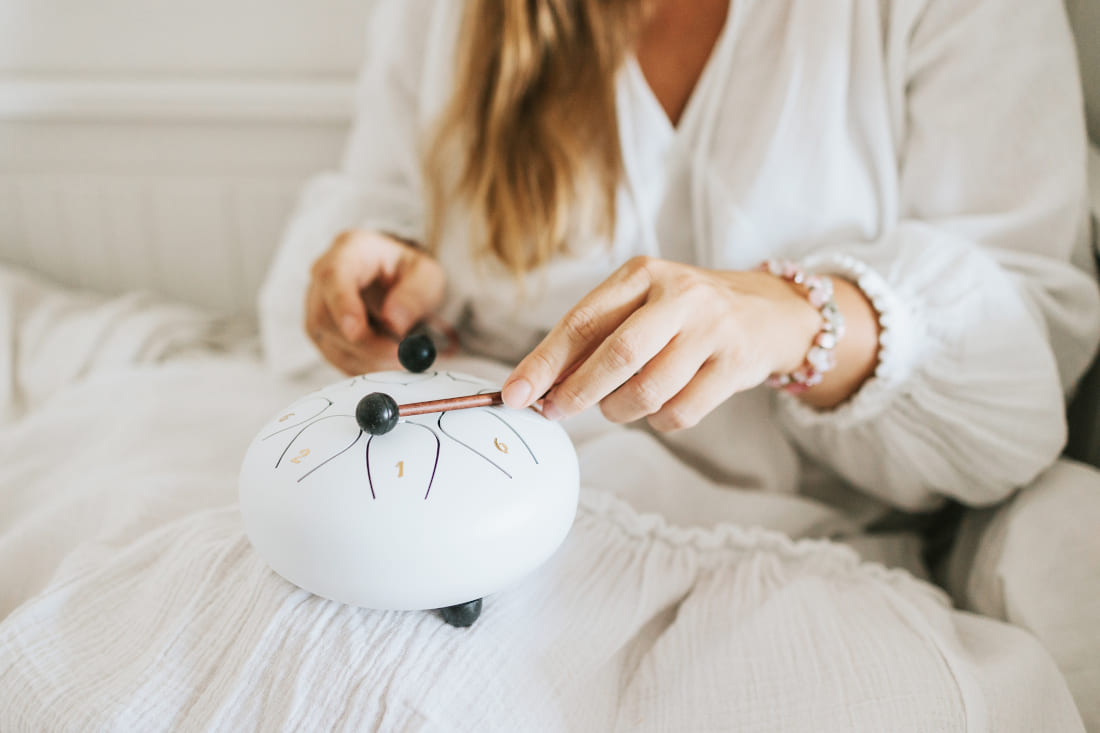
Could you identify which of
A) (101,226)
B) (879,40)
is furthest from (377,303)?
(101,226)

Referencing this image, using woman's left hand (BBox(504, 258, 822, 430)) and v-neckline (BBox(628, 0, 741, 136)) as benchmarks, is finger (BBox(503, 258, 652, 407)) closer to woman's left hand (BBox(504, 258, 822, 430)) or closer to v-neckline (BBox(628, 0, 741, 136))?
woman's left hand (BBox(504, 258, 822, 430))

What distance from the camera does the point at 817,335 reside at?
0.51m

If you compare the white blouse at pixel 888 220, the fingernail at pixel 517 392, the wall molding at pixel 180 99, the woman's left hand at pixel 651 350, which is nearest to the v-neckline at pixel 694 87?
the white blouse at pixel 888 220

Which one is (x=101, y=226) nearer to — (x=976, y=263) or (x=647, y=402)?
(x=647, y=402)

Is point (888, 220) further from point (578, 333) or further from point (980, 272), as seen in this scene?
point (578, 333)

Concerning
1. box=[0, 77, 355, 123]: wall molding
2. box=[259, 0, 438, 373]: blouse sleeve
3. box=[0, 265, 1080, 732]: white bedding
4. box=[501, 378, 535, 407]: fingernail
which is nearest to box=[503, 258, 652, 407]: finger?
box=[501, 378, 535, 407]: fingernail

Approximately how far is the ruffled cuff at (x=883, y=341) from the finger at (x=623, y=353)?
214mm

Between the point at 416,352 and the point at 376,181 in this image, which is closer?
the point at 416,352

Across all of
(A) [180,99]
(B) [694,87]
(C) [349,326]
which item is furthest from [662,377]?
(A) [180,99]

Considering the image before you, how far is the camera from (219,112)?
3.43ft

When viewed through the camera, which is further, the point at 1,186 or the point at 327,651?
the point at 1,186

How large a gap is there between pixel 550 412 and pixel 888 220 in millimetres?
391

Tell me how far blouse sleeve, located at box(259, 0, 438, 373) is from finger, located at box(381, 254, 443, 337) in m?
0.11

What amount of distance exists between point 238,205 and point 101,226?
0.22 meters
